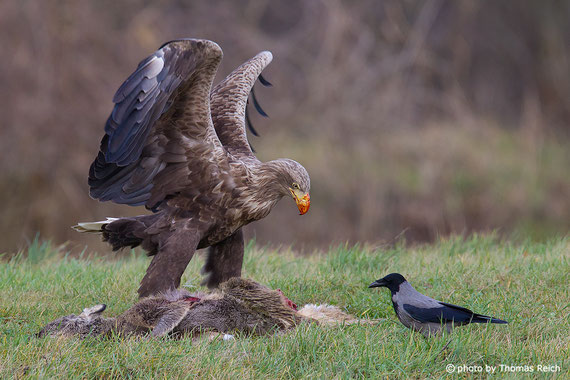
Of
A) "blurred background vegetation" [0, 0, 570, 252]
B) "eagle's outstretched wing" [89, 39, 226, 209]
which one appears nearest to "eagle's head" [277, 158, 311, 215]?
"eagle's outstretched wing" [89, 39, 226, 209]

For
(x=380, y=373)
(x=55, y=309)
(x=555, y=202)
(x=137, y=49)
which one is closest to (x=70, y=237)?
(x=137, y=49)

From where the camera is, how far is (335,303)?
16.2 feet

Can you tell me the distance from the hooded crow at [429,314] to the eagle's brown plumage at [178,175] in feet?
3.33

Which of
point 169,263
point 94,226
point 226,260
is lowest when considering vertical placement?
point 226,260

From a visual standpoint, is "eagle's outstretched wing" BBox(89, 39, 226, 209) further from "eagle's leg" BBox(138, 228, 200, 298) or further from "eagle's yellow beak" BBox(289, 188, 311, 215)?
"eagle's yellow beak" BBox(289, 188, 311, 215)

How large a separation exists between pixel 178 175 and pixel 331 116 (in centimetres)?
763

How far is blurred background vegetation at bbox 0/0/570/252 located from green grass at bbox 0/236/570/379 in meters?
4.13

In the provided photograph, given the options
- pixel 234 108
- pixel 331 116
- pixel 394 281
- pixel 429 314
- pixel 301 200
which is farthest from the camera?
pixel 331 116

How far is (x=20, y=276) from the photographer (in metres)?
5.46

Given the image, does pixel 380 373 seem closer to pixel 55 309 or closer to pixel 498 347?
pixel 498 347

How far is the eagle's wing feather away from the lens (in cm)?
565

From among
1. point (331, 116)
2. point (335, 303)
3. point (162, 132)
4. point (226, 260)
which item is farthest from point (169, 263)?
point (331, 116)

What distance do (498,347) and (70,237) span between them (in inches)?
318

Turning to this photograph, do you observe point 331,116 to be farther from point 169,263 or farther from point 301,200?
point 169,263
